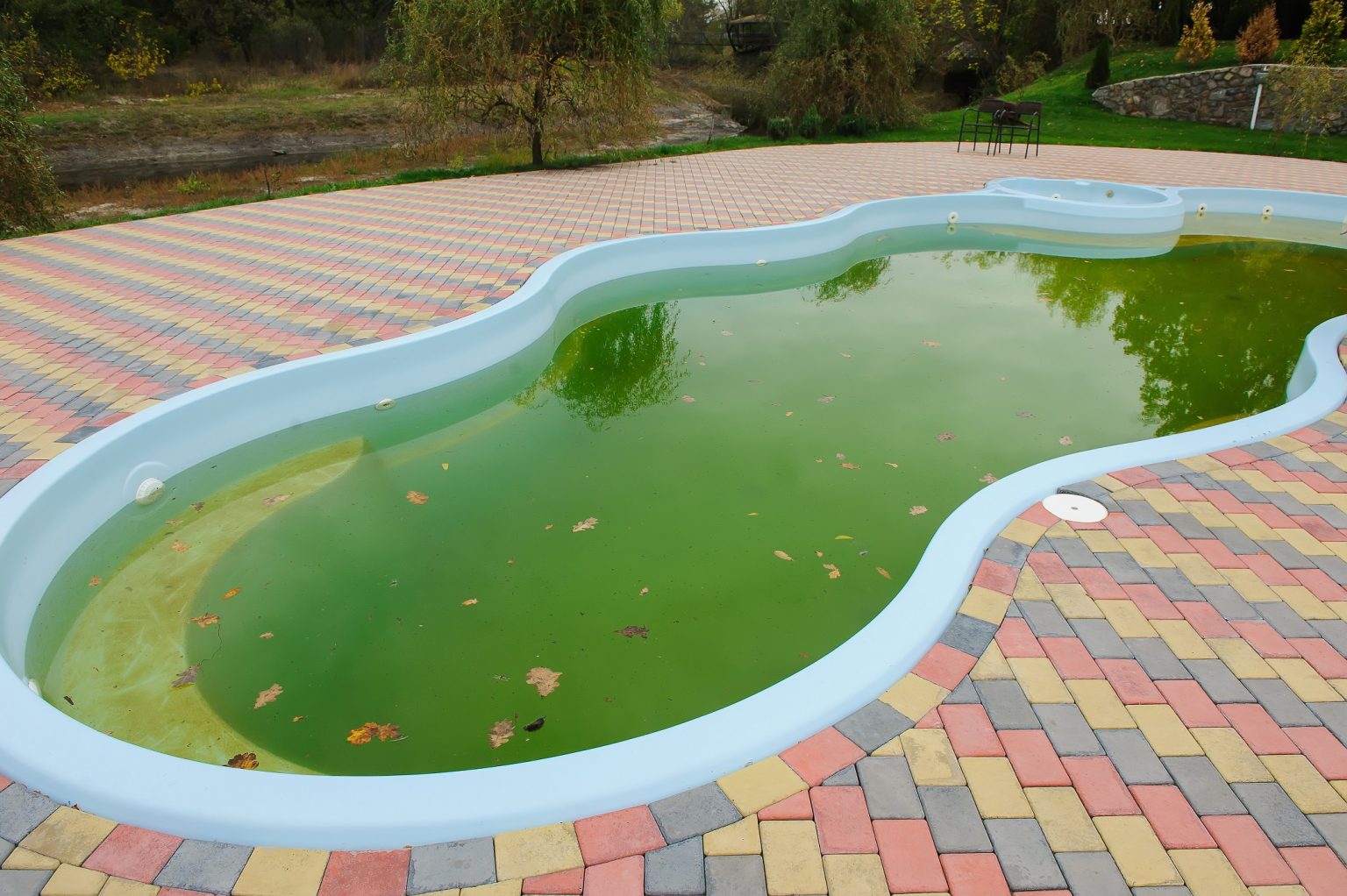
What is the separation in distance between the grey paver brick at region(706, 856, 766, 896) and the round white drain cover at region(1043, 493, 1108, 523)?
2.11 m

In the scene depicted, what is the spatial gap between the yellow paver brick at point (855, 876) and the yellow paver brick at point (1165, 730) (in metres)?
0.90

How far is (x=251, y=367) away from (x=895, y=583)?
12.8 feet

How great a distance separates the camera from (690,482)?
14.0ft

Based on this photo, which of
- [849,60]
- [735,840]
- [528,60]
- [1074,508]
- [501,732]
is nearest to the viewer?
[735,840]

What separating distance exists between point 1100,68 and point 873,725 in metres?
21.9

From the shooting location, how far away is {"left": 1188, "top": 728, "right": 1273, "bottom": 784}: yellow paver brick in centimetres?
211

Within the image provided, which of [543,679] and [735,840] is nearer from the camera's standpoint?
[735,840]

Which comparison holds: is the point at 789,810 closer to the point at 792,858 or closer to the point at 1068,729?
the point at 792,858

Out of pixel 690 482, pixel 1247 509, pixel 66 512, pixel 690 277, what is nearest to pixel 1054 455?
pixel 1247 509

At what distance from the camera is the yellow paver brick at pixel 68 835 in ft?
6.33

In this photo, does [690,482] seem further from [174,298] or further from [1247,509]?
[174,298]

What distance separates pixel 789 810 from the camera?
2.03 meters

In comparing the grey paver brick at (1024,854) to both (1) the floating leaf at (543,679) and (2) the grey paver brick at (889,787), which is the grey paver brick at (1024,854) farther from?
(1) the floating leaf at (543,679)

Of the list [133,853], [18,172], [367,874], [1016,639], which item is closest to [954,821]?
[1016,639]
